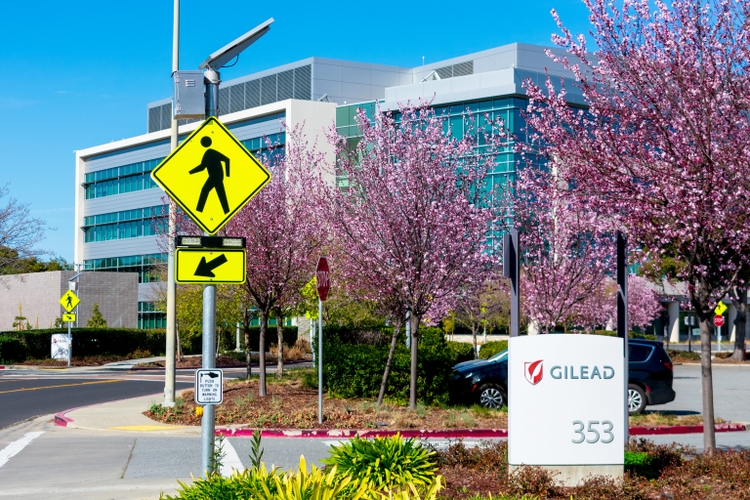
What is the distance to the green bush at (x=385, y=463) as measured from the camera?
7.95m

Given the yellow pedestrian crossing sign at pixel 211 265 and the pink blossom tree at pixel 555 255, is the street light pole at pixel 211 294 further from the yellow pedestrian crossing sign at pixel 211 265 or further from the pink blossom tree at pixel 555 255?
the pink blossom tree at pixel 555 255

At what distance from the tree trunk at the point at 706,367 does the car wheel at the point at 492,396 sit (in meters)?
8.09

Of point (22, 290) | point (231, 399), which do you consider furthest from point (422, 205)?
point (22, 290)

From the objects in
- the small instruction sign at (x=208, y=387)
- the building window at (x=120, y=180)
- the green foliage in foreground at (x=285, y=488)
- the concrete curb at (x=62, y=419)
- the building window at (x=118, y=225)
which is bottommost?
the concrete curb at (x=62, y=419)

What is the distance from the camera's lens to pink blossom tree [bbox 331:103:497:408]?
1708 centimetres

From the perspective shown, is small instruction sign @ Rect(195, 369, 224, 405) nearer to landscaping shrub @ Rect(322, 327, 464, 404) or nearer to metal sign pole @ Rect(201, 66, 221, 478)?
metal sign pole @ Rect(201, 66, 221, 478)

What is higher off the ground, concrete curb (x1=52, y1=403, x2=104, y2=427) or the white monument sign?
the white monument sign

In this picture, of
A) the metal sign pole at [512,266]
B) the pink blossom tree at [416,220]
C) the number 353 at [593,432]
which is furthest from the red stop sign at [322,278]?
the number 353 at [593,432]

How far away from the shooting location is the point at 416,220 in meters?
17.0

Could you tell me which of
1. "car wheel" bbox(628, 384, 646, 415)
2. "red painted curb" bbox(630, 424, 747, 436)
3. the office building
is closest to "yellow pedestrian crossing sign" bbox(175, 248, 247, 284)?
"red painted curb" bbox(630, 424, 747, 436)

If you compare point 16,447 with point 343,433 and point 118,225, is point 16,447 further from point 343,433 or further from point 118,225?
point 118,225

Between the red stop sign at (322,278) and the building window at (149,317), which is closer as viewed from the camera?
the red stop sign at (322,278)

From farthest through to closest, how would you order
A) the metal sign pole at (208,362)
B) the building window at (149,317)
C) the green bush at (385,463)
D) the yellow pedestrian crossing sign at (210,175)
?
the building window at (149,317) < the green bush at (385,463) < the yellow pedestrian crossing sign at (210,175) < the metal sign pole at (208,362)

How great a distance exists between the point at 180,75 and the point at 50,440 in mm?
9097
